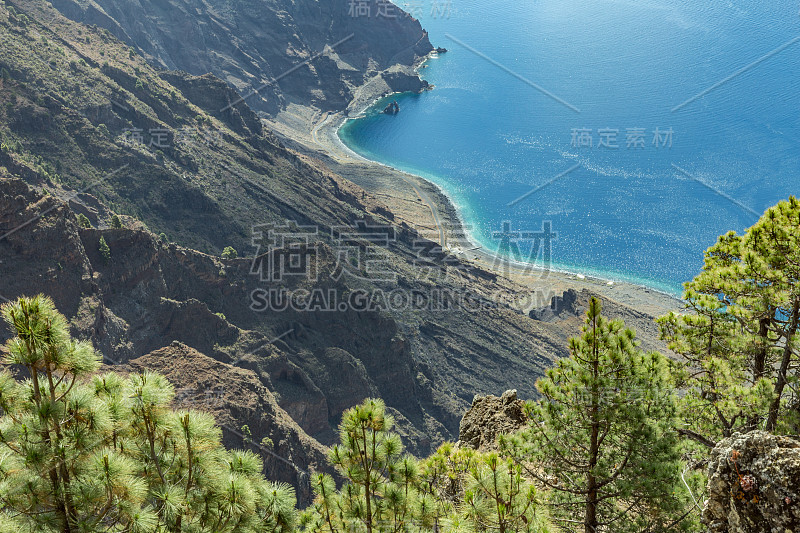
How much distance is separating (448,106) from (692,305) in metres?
169

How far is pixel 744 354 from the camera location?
55.6ft

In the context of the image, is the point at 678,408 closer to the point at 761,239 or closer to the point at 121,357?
the point at 761,239

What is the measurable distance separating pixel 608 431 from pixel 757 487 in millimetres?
4703

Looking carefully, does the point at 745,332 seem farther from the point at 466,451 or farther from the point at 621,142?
the point at 621,142

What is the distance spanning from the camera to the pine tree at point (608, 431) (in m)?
13.7

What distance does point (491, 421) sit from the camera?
2412cm

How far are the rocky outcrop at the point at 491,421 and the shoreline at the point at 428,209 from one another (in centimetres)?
6640

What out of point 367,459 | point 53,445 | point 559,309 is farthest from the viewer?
point 559,309

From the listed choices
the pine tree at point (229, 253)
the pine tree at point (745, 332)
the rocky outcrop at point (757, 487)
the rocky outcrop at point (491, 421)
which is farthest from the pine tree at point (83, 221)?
the rocky outcrop at point (757, 487)

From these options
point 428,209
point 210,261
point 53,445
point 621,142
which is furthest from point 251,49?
point 53,445

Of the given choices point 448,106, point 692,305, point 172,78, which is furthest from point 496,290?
point 448,106

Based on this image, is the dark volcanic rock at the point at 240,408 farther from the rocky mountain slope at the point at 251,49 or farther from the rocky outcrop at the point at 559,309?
the rocky mountain slope at the point at 251,49

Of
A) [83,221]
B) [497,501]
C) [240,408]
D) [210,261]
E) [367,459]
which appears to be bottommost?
[497,501]

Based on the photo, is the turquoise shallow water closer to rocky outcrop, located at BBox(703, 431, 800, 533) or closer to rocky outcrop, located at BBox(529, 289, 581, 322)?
rocky outcrop, located at BBox(529, 289, 581, 322)
